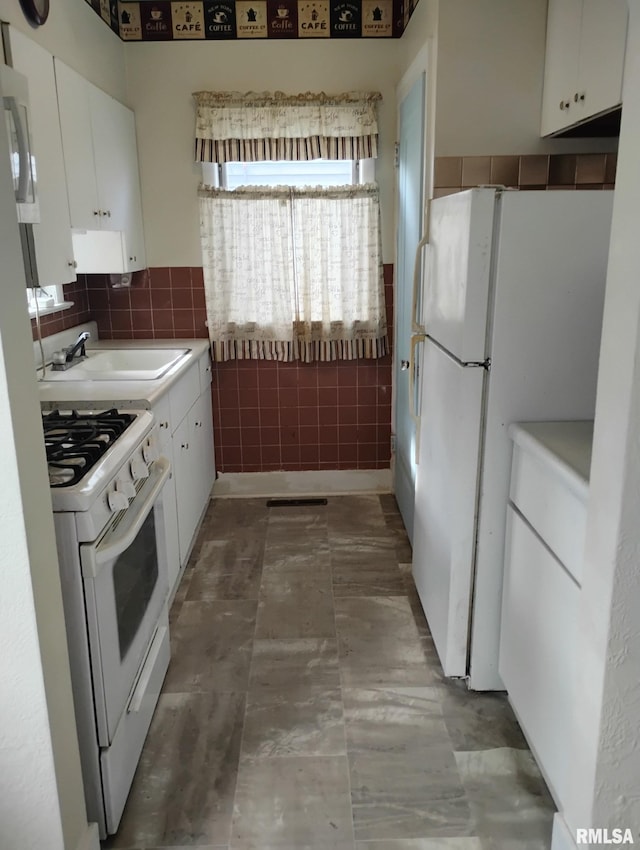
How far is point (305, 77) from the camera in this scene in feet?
11.8

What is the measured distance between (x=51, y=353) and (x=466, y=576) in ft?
7.11

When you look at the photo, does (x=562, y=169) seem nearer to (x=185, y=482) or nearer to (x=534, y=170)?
(x=534, y=170)

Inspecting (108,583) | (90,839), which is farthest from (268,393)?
(90,839)

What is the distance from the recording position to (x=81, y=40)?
114 inches

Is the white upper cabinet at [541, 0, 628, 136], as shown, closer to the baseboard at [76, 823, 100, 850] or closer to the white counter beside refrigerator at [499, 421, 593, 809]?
the white counter beside refrigerator at [499, 421, 593, 809]

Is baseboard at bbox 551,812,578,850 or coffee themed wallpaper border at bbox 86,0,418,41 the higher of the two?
coffee themed wallpaper border at bbox 86,0,418,41

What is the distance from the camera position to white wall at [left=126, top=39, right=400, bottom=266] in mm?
3559

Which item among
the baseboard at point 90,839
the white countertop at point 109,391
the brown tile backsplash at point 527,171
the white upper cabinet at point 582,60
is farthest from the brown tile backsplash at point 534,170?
the baseboard at point 90,839

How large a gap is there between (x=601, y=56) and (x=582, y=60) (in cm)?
15

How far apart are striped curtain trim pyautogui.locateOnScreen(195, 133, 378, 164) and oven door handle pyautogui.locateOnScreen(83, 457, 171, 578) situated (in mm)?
2054

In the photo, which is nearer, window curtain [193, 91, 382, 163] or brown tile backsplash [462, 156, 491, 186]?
brown tile backsplash [462, 156, 491, 186]

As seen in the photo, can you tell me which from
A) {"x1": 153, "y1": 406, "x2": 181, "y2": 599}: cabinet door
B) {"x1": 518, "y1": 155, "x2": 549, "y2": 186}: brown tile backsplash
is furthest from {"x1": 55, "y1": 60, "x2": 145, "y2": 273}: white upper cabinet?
{"x1": 518, "y1": 155, "x2": 549, "y2": 186}: brown tile backsplash

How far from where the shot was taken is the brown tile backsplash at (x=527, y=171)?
9.00 feet

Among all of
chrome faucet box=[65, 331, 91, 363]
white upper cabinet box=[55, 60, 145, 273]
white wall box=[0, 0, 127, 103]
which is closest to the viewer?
white wall box=[0, 0, 127, 103]
